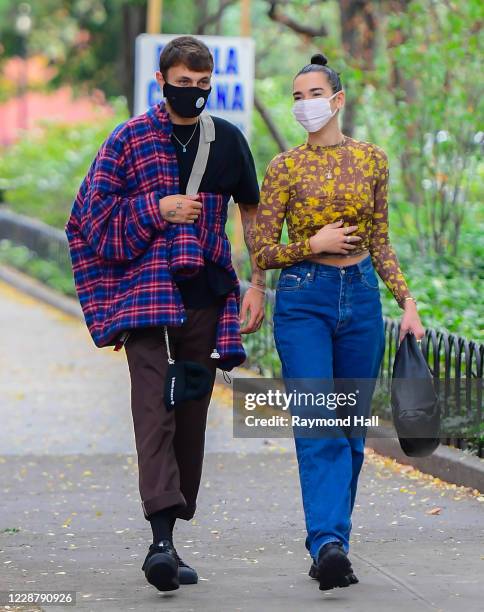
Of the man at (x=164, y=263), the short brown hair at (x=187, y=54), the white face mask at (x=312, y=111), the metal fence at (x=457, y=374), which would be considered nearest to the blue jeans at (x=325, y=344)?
the man at (x=164, y=263)

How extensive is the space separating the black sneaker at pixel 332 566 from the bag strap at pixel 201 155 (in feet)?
4.40

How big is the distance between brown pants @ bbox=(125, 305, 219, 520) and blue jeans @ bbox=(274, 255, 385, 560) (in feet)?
0.96

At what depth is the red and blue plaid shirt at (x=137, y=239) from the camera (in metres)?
5.34

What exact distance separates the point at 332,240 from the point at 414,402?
0.66 meters

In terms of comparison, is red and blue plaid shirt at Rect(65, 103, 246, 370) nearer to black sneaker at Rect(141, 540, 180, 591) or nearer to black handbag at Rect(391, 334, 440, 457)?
black handbag at Rect(391, 334, 440, 457)

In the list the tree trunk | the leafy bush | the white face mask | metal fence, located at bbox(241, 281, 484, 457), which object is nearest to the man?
the white face mask

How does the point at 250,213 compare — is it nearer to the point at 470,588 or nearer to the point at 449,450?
the point at 470,588

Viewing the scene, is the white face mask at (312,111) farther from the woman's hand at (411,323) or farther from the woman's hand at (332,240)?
the woman's hand at (411,323)

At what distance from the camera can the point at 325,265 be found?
5.38m

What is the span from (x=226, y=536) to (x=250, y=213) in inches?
61.0

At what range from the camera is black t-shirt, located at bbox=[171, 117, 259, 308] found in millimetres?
5469

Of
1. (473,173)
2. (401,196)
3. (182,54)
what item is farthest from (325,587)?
(401,196)

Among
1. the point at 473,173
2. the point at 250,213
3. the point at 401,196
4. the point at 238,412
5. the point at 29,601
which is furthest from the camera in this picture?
the point at 401,196

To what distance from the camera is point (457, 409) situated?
7.98 metres
